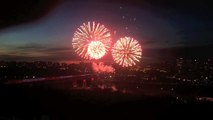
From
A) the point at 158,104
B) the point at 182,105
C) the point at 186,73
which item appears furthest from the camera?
the point at 186,73

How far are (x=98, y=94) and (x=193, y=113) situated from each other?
12.9 meters

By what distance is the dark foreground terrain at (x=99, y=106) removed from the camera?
26.4 m

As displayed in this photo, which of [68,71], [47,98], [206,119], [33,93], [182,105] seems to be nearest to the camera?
[206,119]

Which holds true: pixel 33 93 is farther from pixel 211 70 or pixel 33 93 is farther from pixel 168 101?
pixel 211 70

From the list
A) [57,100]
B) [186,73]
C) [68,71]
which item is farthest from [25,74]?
[57,100]

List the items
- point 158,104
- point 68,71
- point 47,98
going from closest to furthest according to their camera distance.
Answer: point 158,104, point 47,98, point 68,71

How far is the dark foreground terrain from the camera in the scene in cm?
2641

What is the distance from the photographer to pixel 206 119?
87.1 feet

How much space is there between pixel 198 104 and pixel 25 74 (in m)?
105

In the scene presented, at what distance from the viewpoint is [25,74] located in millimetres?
127125

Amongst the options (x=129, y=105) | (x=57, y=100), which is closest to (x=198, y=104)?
(x=129, y=105)

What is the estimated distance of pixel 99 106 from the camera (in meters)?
29.7

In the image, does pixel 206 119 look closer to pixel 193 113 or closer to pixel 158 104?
pixel 193 113

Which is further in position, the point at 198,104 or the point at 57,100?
the point at 57,100
